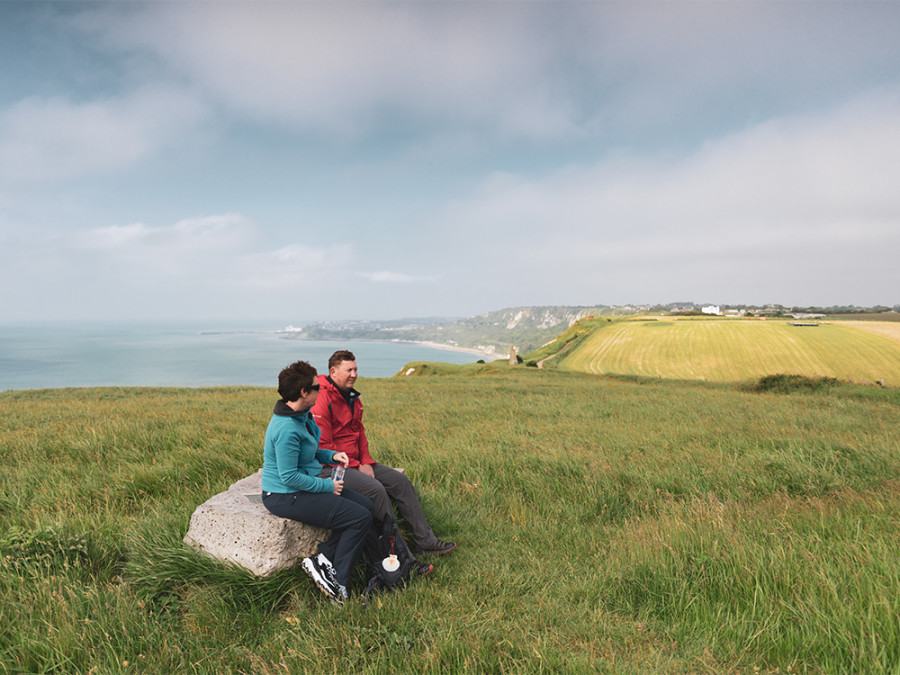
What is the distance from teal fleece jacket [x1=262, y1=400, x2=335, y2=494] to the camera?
386 cm

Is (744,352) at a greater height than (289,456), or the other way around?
(289,456)

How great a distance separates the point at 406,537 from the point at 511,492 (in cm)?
220

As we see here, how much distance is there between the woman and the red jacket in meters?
0.82

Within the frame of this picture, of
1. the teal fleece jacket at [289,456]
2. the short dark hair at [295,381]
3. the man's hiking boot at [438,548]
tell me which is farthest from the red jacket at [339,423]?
the man's hiking boot at [438,548]

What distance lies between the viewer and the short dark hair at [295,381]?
3902 mm

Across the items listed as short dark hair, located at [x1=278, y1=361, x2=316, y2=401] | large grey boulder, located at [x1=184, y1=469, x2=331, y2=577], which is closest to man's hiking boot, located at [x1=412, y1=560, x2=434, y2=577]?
large grey boulder, located at [x1=184, y1=469, x2=331, y2=577]

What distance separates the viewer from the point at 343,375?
4.95 metres

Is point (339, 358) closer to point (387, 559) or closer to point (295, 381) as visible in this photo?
point (295, 381)

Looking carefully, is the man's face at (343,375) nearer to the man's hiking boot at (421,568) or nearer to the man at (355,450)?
the man at (355,450)

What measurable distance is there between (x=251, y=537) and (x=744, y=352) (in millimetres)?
79994

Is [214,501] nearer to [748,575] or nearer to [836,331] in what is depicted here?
[748,575]

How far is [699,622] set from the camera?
3.24 meters

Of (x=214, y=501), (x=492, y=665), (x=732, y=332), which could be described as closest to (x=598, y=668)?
(x=492, y=665)

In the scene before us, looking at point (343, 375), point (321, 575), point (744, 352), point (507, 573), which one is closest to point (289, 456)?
point (321, 575)
